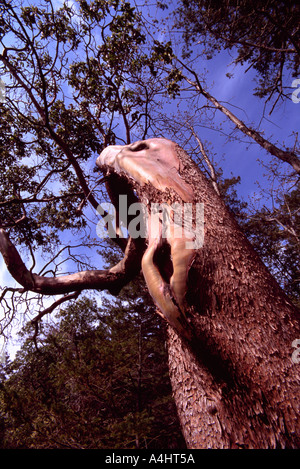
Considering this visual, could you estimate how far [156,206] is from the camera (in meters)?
1.60

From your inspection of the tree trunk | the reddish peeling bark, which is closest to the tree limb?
the reddish peeling bark

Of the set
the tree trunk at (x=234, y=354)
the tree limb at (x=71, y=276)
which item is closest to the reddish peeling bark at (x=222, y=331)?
the tree trunk at (x=234, y=354)

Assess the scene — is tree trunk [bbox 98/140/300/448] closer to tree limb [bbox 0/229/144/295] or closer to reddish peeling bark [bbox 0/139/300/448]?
reddish peeling bark [bbox 0/139/300/448]

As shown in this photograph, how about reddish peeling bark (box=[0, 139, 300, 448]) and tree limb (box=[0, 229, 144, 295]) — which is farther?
tree limb (box=[0, 229, 144, 295])

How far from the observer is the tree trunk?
3.01 feet

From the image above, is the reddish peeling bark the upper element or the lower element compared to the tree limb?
lower

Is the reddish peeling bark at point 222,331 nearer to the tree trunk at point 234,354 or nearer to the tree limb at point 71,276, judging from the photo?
the tree trunk at point 234,354

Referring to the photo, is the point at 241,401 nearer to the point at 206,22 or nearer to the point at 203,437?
the point at 203,437

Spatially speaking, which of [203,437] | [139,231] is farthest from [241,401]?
[139,231]

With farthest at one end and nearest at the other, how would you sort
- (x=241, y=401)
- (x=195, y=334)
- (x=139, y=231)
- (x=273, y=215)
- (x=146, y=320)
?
(x=146, y=320)
(x=273, y=215)
(x=139, y=231)
(x=195, y=334)
(x=241, y=401)

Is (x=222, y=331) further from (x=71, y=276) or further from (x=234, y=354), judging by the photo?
(x=71, y=276)

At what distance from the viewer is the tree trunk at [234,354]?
3.01 ft

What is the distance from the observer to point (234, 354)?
3.30ft

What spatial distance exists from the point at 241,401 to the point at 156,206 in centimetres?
112
